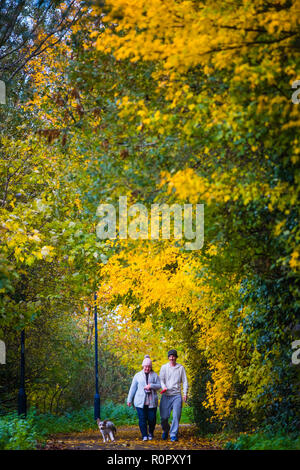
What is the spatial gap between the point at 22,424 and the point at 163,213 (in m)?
4.86

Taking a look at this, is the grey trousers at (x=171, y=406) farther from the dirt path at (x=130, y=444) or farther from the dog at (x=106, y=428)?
the dog at (x=106, y=428)

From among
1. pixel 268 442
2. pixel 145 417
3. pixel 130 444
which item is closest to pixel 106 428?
pixel 145 417

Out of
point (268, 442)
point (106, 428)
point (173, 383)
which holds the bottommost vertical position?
point (106, 428)

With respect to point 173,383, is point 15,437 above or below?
below

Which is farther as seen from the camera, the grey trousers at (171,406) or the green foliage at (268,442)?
the grey trousers at (171,406)

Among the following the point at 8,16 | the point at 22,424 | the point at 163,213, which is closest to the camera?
the point at 163,213

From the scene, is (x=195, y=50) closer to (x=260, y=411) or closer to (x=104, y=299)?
(x=260, y=411)

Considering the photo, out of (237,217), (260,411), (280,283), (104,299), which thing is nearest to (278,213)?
(237,217)

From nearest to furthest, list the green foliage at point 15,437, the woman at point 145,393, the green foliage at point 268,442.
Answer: the green foliage at point 268,442 → the green foliage at point 15,437 → the woman at point 145,393

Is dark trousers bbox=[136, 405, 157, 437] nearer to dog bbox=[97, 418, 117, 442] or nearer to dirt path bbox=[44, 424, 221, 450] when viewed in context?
dirt path bbox=[44, 424, 221, 450]

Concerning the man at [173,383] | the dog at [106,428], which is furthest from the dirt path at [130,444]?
the man at [173,383]

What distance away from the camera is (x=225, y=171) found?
25.1 ft

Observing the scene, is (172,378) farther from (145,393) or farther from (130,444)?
(130,444)

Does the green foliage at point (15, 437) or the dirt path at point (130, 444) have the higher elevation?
the green foliage at point (15, 437)
